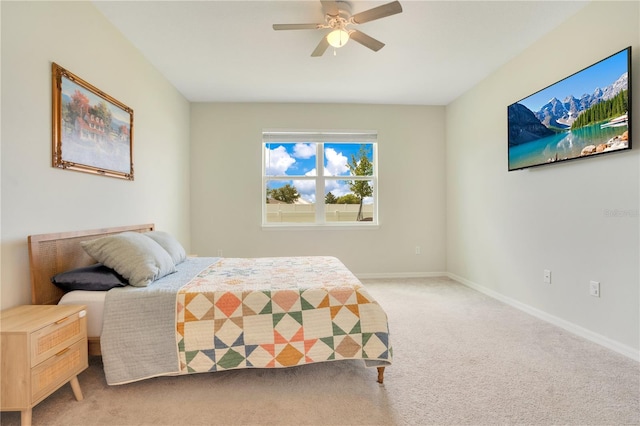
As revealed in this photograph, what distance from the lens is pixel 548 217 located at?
2781 millimetres

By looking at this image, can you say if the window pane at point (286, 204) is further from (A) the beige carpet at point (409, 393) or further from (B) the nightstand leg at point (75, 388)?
(B) the nightstand leg at point (75, 388)

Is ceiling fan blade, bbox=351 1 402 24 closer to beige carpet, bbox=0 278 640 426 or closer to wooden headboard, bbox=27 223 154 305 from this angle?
beige carpet, bbox=0 278 640 426

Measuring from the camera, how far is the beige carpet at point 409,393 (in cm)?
150

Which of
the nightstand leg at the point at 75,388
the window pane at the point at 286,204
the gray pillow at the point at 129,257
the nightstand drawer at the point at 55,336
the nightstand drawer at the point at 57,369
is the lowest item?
the nightstand leg at the point at 75,388

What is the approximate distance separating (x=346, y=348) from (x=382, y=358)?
8.5 inches

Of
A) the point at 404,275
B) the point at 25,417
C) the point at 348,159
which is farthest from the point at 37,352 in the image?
the point at 404,275

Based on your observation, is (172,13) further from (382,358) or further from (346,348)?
(382,358)

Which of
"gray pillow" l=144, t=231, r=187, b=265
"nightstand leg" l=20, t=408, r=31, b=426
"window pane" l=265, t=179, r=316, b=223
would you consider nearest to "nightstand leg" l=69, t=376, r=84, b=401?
"nightstand leg" l=20, t=408, r=31, b=426

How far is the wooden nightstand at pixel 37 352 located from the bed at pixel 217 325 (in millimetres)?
134

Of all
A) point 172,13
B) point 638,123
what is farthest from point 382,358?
point 172,13

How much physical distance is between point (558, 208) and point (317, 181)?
2885mm

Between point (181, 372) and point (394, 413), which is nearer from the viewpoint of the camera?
point (394, 413)

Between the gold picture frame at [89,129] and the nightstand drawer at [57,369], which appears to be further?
the gold picture frame at [89,129]

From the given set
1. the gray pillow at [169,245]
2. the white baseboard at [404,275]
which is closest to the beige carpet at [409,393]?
the gray pillow at [169,245]
